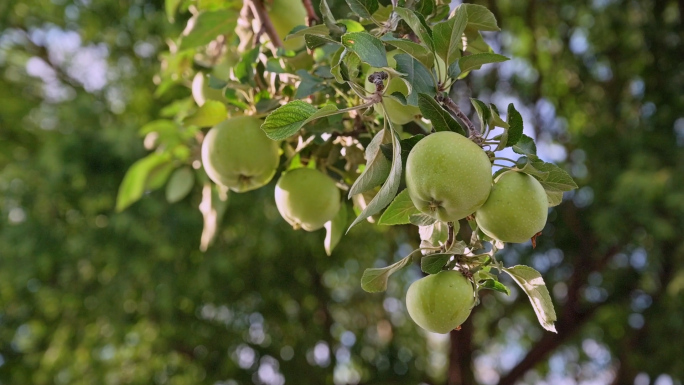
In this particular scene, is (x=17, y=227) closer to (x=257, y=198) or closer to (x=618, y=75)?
(x=257, y=198)

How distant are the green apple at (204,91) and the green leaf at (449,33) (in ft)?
1.57

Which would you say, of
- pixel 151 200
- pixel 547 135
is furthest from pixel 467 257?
pixel 547 135

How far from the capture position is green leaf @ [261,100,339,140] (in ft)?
2.27

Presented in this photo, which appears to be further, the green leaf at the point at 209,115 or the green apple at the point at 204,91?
the green apple at the point at 204,91

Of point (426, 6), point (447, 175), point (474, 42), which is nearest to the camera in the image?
point (447, 175)

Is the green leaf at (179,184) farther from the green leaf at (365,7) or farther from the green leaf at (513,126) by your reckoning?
the green leaf at (513,126)

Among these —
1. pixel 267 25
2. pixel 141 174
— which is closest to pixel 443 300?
pixel 267 25

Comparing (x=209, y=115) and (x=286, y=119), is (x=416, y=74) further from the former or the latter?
(x=209, y=115)

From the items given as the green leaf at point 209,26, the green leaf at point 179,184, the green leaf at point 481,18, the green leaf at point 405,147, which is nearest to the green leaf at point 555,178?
the green leaf at point 405,147

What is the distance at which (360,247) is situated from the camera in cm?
429

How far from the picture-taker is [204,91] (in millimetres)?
1104

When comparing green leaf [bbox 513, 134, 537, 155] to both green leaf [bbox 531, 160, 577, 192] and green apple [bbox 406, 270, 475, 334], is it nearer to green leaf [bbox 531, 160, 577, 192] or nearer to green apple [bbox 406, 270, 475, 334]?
green leaf [bbox 531, 160, 577, 192]

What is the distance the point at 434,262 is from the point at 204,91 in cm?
61

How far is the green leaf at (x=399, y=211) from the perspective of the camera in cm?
68
